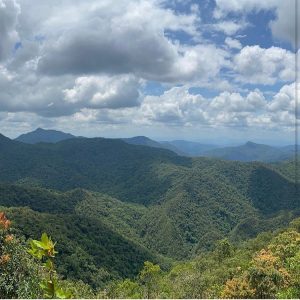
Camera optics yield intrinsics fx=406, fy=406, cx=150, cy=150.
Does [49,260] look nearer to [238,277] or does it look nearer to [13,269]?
[13,269]

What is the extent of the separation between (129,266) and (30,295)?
128 meters

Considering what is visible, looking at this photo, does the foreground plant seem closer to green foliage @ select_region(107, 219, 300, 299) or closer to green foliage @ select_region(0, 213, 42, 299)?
green foliage @ select_region(0, 213, 42, 299)

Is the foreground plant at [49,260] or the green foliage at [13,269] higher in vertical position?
the foreground plant at [49,260]

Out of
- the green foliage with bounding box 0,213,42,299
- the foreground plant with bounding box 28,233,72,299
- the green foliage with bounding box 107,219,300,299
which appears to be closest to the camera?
the foreground plant with bounding box 28,233,72,299

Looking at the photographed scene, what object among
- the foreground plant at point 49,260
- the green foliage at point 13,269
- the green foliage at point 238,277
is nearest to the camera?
the foreground plant at point 49,260

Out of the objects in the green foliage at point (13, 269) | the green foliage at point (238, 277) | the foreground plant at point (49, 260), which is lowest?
the green foliage at point (238, 277)

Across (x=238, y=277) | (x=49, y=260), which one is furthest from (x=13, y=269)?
(x=238, y=277)

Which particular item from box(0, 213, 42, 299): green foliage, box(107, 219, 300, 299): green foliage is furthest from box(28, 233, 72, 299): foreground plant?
box(107, 219, 300, 299): green foliage

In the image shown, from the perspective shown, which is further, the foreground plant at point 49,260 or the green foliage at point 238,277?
the green foliage at point 238,277

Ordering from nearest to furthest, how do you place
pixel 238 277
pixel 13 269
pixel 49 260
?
pixel 49 260, pixel 13 269, pixel 238 277

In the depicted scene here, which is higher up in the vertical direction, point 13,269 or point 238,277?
point 13,269

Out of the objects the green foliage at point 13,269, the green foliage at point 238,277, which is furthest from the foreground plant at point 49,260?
the green foliage at point 238,277

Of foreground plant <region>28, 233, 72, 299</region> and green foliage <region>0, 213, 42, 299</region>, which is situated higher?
foreground plant <region>28, 233, 72, 299</region>

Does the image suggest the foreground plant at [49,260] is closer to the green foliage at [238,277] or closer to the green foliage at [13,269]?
the green foliage at [13,269]
